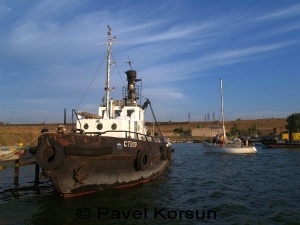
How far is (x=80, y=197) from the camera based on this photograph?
10.7m

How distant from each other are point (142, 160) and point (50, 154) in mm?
4324

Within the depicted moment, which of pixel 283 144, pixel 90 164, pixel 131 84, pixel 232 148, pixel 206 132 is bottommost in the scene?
pixel 283 144

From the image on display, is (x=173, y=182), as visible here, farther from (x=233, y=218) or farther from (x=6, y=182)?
(x=6, y=182)

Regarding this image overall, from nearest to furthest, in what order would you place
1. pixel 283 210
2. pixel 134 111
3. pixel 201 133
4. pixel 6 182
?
pixel 283 210, pixel 6 182, pixel 134 111, pixel 201 133

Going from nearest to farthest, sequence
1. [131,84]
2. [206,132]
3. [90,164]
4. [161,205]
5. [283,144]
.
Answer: [161,205], [90,164], [131,84], [283,144], [206,132]

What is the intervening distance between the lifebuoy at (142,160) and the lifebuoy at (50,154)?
12.7ft

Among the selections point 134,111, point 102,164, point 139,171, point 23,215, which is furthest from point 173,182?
point 23,215

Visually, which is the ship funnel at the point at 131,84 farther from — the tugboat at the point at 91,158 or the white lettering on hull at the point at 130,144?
the white lettering on hull at the point at 130,144

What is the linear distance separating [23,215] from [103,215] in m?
2.65

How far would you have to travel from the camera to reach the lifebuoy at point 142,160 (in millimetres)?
12765

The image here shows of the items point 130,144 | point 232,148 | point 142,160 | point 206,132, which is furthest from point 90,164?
point 206,132

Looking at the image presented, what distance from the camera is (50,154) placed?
33.3ft

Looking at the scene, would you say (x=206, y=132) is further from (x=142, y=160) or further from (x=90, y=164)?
(x=90, y=164)

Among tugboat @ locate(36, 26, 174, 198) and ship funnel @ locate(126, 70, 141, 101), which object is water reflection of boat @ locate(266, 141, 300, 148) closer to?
ship funnel @ locate(126, 70, 141, 101)
